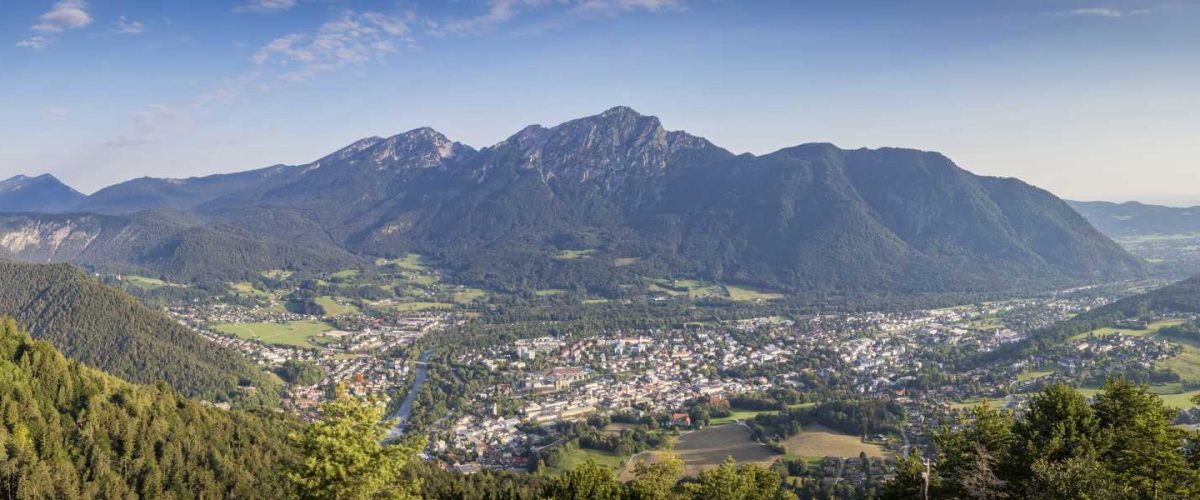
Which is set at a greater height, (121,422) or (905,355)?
(121,422)

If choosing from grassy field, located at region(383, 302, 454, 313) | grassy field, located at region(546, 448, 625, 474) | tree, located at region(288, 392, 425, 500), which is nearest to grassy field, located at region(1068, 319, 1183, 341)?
grassy field, located at region(546, 448, 625, 474)

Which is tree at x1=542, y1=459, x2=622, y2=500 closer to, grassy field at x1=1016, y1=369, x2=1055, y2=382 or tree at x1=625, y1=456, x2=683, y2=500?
tree at x1=625, y1=456, x2=683, y2=500

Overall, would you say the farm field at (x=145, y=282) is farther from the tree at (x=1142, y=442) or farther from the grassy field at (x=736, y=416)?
the tree at (x=1142, y=442)

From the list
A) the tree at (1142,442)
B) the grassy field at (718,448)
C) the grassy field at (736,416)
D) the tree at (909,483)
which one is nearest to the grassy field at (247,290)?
the grassy field at (736,416)

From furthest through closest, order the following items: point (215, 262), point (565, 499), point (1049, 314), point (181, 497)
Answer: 1. point (215, 262)
2. point (1049, 314)
3. point (181, 497)
4. point (565, 499)

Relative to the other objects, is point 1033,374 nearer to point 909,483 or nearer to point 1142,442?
point 909,483

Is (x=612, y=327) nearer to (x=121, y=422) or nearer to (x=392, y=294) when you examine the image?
(x=392, y=294)

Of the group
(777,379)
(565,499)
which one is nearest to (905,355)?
(777,379)

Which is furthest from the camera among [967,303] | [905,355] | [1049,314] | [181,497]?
[967,303]
